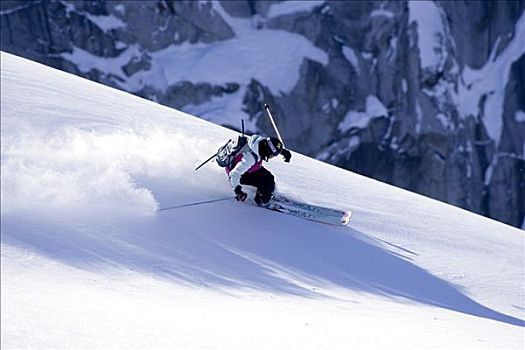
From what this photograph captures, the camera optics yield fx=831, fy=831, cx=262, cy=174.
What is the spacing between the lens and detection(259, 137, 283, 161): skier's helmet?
27.1 ft

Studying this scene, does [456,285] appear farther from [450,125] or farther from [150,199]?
[450,125]

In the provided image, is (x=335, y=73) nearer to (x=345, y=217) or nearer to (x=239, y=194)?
(x=345, y=217)

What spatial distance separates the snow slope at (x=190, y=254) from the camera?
16.1 feet

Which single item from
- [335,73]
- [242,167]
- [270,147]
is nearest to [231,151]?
[242,167]

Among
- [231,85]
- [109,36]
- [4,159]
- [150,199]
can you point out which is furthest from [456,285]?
[109,36]

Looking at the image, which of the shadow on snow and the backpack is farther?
the backpack

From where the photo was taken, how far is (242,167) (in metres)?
8.36

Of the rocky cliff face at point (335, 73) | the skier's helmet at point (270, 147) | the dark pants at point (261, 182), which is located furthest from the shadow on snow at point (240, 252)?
the rocky cliff face at point (335, 73)

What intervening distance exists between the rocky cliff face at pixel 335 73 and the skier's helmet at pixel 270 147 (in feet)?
84.5

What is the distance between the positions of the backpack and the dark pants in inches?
9.2

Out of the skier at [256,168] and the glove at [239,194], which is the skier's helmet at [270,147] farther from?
the glove at [239,194]

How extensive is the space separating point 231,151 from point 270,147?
1.47 ft

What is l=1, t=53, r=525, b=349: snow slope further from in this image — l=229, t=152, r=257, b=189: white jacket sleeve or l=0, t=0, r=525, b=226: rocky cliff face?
l=0, t=0, r=525, b=226: rocky cliff face

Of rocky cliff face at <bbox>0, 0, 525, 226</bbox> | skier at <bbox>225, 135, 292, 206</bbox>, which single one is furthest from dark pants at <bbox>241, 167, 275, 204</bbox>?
rocky cliff face at <bbox>0, 0, 525, 226</bbox>
